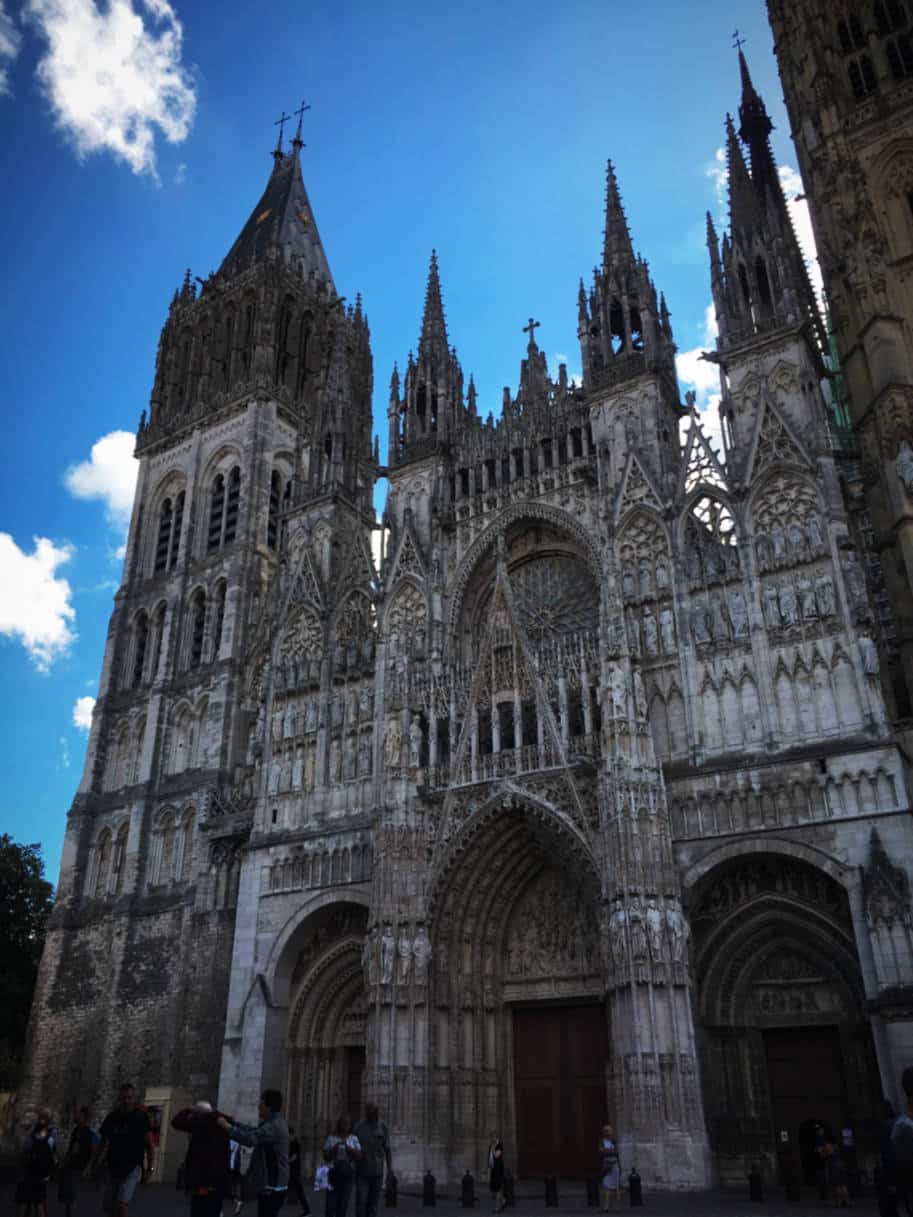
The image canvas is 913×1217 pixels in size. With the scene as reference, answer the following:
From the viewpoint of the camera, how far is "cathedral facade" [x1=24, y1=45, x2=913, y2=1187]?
21469mm

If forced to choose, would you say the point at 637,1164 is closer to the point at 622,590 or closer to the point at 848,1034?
the point at 848,1034

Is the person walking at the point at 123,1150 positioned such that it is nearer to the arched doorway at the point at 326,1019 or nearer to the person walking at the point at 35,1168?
the person walking at the point at 35,1168

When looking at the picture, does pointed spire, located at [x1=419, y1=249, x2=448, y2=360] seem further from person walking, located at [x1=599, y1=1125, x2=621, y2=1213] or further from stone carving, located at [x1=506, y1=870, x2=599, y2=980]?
person walking, located at [x1=599, y1=1125, x2=621, y2=1213]

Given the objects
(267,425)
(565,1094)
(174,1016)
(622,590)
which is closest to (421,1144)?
(565,1094)

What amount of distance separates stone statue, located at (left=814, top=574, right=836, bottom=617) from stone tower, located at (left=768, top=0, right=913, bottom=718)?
58.8 inches

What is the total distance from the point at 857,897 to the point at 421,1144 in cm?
1066

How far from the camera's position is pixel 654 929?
832 inches

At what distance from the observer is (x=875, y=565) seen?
24953 mm

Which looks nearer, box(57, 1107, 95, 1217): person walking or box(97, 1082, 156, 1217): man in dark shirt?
box(97, 1082, 156, 1217): man in dark shirt

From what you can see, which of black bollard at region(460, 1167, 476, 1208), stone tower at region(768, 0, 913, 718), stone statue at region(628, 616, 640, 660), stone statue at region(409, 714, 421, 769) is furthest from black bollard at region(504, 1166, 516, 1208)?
stone tower at region(768, 0, 913, 718)

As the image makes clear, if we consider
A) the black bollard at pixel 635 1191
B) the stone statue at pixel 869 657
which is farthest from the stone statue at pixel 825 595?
the black bollard at pixel 635 1191

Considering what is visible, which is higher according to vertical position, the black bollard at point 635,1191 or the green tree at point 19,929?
the green tree at point 19,929

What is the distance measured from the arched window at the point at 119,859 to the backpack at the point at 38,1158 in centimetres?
2368

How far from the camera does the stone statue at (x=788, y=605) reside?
2379 centimetres
